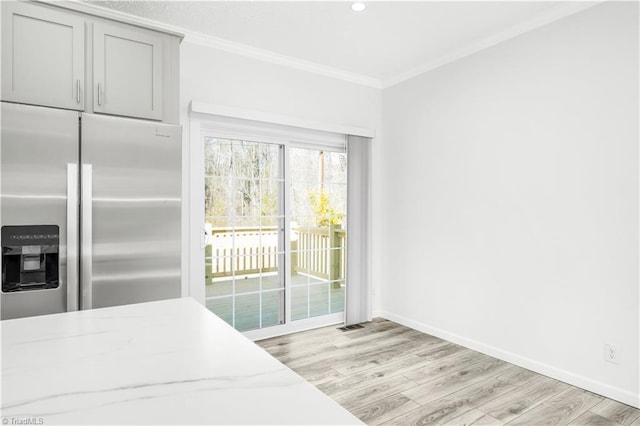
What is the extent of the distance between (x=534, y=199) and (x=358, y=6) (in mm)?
1905

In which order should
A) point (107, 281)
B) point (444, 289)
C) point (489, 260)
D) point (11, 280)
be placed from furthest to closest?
point (444, 289) < point (489, 260) < point (107, 281) < point (11, 280)

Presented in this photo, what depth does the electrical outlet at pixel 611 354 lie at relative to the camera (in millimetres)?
2545

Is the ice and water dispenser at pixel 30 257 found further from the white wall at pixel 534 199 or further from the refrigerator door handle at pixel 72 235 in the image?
the white wall at pixel 534 199

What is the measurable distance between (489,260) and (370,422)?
1.71 meters

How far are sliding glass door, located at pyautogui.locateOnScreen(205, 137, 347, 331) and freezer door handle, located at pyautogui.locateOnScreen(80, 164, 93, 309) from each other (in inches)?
51.8

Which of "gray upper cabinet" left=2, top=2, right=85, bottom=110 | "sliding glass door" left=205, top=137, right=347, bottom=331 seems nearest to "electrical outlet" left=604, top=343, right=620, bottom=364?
"sliding glass door" left=205, top=137, right=347, bottom=331

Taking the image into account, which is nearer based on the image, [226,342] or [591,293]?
[226,342]

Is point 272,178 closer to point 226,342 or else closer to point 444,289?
point 444,289

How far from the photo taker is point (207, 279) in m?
3.47

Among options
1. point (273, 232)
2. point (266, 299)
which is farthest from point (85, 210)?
point (266, 299)

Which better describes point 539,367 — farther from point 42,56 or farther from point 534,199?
point 42,56

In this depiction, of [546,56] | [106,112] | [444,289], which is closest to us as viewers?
[106,112]

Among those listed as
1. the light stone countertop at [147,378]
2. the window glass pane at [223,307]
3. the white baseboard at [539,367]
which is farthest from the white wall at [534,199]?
the light stone countertop at [147,378]

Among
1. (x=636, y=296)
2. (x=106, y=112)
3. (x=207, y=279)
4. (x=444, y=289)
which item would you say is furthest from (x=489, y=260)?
(x=106, y=112)
